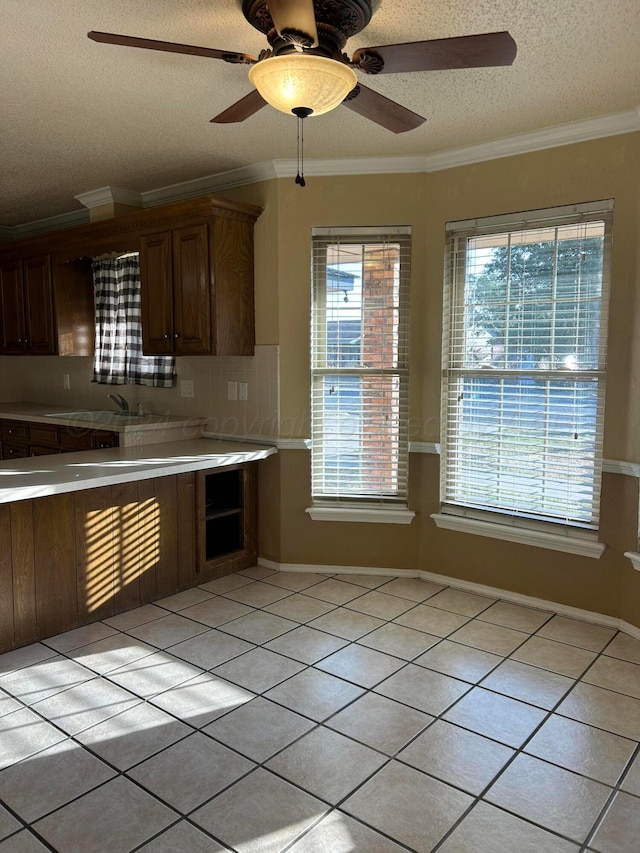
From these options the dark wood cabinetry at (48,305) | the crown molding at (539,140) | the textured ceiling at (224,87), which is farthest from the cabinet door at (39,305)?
the crown molding at (539,140)

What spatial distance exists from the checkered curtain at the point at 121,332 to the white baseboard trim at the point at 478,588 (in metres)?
1.60

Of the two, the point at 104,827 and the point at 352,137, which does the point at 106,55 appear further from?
the point at 104,827

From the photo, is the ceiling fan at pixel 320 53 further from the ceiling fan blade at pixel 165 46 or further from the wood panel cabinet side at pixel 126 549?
the wood panel cabinet side at pixel 126 549

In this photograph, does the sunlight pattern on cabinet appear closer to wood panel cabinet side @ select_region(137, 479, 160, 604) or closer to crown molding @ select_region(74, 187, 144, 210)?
wood panel cabinet side @ select_region(137, 479, 160, 604)

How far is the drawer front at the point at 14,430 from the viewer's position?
5.13m

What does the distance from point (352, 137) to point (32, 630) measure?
9.67ft

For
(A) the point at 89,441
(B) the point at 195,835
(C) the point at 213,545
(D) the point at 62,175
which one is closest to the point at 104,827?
(B) the point at 195,835

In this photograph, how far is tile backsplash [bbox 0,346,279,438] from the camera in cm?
414

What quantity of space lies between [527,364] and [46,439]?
11.5ft

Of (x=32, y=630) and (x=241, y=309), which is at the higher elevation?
(x=241, y=309)

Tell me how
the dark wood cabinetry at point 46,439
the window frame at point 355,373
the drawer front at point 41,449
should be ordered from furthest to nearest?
the drawer front at point 41,449, the dark wood cabinetry at point 46,439, the window frame at point 355,373

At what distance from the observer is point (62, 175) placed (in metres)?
4.20

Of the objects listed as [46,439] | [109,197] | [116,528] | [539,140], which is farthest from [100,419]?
[539,140]

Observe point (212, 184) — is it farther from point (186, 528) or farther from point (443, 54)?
point (443, 54)
